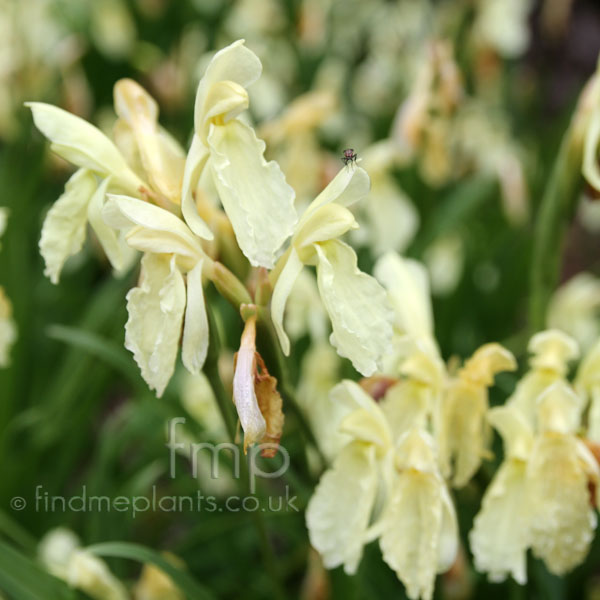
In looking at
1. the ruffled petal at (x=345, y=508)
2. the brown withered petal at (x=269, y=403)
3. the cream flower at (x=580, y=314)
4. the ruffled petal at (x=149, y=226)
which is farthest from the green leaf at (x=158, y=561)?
the cream flower at (x=580, y=314)

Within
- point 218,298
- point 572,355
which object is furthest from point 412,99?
point 572,355

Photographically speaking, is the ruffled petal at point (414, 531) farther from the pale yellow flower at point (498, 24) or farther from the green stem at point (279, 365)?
the pale yellow flower at point (498, 24)

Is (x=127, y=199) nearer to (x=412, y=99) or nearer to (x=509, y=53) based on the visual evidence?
(x=412, y=99)

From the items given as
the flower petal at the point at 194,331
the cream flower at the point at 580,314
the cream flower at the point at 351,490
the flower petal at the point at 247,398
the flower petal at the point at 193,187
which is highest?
the flower petal at the point at 193,187

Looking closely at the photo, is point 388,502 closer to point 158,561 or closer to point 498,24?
point 158,561

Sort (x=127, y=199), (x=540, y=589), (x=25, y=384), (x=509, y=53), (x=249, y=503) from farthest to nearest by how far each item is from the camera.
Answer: (x=509, y=53) → (x=25, y=384) → (x=540, y=589) → (x=249, y=503) → (x=127, y=199)

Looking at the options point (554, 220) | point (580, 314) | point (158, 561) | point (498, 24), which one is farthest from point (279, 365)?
point (498, 24)
